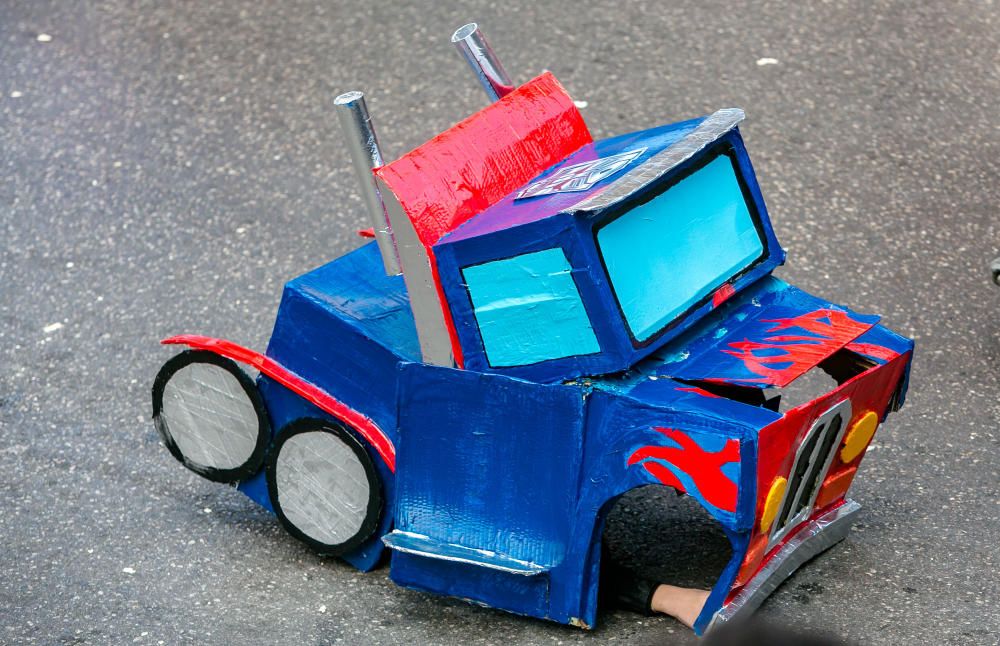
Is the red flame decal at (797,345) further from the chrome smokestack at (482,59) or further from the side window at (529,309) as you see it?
the chrome smokestack at (482,59)

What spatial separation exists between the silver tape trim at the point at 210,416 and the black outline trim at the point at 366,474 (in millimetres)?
103

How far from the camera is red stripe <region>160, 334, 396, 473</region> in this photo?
10.4 ft

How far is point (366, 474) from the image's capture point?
10.6 ft

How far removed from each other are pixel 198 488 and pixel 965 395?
2.40 m

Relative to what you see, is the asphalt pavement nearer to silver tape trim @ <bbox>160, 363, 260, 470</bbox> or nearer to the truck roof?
silver tape trim @ <bbox>160, 363, 260, 470</bbox>

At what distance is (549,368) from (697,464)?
40 cm

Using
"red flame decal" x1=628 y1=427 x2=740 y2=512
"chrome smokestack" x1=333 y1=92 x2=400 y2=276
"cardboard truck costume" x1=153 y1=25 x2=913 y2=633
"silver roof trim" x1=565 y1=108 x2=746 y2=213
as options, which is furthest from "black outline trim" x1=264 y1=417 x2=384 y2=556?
"silver roof trim" x1=565 y1=108 x2=746 y2=213

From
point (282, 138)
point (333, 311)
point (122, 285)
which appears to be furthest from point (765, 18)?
point (333, 311)

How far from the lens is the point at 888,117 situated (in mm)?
5695

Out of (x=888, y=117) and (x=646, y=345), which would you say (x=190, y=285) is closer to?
(x=646, y=345)

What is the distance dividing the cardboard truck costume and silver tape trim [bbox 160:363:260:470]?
1.3 inches

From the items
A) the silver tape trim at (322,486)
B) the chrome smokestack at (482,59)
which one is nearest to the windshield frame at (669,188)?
the chrome smokestack at (482,59)

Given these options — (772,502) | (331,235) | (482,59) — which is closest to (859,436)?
(772,502)

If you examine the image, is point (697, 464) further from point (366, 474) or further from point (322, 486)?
point (322, 486)
